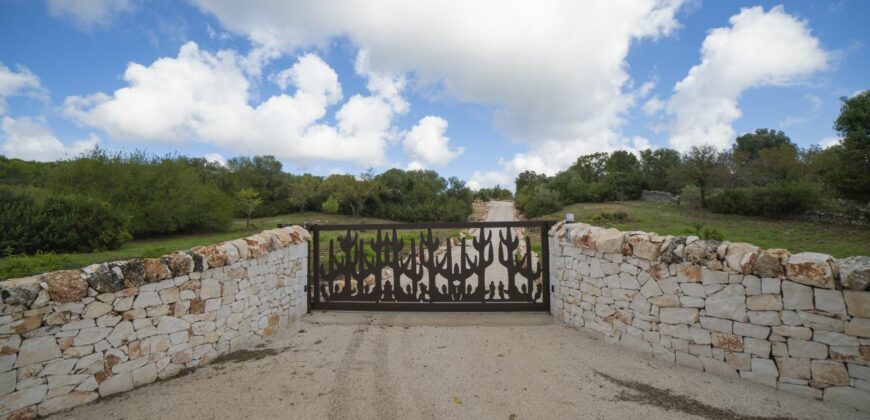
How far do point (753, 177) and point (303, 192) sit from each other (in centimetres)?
3682

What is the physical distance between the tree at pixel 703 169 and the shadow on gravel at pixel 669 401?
2734 cm

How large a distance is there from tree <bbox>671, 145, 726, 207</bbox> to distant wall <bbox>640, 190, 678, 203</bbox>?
16.6 feet

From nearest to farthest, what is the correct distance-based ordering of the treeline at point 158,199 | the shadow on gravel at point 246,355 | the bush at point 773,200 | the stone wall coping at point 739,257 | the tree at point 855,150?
the stone wall coping at point 739,257 < the shadow on gravel at point 246,355 < the tree at point 855,150 < the treeline at point 158,199 < the bush at point 773,200

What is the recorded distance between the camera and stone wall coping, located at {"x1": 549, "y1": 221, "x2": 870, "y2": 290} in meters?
2.67

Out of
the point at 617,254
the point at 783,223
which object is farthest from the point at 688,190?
the point at 617,254

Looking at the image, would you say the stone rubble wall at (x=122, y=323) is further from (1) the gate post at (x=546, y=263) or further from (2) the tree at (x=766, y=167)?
(2) the tree at (x=766, y=167)

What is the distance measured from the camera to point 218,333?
3998 mm

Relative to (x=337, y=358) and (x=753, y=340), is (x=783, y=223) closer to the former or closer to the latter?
(x=753, y=340)

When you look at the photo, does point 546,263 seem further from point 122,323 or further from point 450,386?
point 122,323

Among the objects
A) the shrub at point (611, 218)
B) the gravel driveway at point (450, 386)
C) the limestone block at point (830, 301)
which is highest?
the shrub at point (611, 218)

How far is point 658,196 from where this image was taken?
3297 cm

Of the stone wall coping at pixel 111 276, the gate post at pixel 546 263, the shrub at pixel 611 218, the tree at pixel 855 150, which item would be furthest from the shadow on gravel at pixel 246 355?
the tree at pixel 855 150

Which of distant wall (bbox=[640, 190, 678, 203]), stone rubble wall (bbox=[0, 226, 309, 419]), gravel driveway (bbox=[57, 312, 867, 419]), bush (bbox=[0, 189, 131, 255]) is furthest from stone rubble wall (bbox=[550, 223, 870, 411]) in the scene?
distant wall (bbox=[640, 190, 678, 203])

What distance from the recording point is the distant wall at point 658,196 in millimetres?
31303
